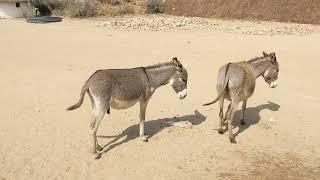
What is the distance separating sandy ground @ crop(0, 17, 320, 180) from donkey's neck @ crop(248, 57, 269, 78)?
1.47 meters

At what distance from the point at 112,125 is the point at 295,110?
547 centimetres

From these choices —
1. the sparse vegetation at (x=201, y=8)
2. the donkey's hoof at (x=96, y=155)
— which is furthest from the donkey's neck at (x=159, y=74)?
the sparse vegetation at (x=201, y=8)

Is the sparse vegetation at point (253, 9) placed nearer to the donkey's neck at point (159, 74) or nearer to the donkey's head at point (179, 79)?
the donkey's head at point (179, 79)

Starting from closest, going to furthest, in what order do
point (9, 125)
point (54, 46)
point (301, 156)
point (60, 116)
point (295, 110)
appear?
point (301, 156) → point (9, 125) → point (60, 116) → point (295, 110) → point (54, 46)

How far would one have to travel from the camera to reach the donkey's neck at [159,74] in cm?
1022

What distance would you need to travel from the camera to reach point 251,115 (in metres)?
12.6

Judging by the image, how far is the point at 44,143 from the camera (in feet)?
33.5

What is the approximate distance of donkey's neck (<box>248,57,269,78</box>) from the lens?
446 inches

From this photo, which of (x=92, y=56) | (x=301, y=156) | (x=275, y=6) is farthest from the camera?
(x=275, y=6)

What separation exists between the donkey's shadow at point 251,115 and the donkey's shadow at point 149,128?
3.00ft

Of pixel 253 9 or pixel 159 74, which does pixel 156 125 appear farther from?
pixel 253 9

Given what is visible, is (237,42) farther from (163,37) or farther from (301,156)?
(301,156)

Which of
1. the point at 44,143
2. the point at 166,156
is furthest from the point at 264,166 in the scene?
the point at 44,143

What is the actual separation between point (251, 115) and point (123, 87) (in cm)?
456
